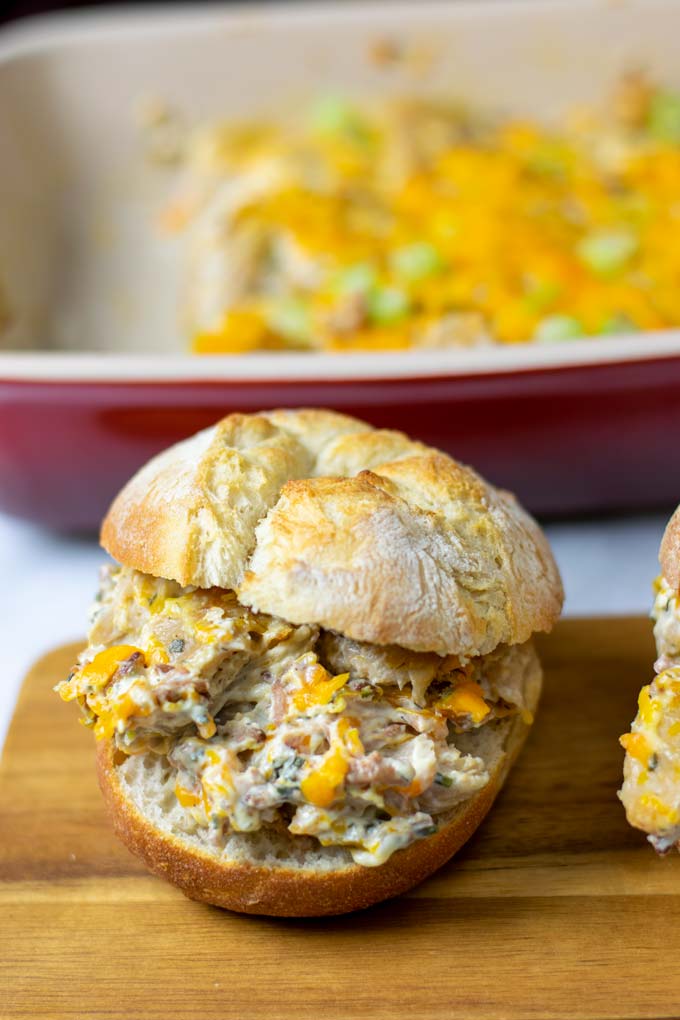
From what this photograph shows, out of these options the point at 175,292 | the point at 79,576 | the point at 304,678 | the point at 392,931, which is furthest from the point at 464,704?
the point at 175,292

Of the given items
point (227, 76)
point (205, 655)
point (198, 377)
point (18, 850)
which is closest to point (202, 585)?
point (205, 655)

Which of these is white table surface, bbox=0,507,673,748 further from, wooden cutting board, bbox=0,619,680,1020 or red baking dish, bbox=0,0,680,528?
wooden cutting board, bbox=0,619,680,1020

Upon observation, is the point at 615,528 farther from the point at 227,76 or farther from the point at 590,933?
the point at 227,76

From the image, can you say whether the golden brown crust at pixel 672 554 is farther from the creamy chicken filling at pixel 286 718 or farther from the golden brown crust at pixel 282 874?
the golden brown crust at pixel 282 874

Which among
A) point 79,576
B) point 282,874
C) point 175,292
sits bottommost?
point 79,576

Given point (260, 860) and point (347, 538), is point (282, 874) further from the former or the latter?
point (347, 538)

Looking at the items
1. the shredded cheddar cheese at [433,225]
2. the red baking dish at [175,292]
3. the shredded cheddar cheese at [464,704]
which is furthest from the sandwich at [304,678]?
the shredded cheddar cheese at [433,225]

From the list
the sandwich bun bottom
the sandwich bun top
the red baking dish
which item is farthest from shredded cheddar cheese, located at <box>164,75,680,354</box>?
the sandwich bun bottom
